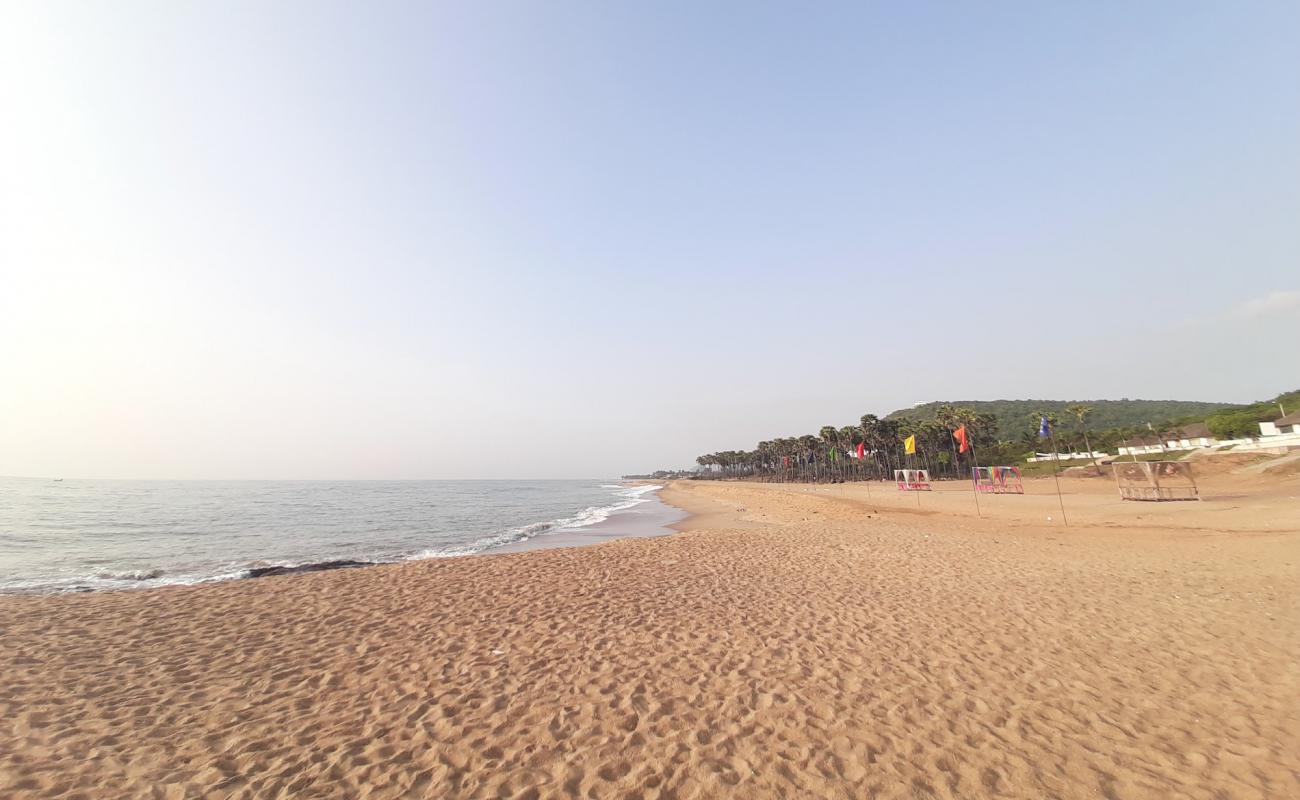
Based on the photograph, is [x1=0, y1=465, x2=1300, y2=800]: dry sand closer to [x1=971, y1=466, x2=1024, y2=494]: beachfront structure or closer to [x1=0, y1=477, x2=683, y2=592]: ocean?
[x1=0, y1=477, x2=683, y2=592]: ocean

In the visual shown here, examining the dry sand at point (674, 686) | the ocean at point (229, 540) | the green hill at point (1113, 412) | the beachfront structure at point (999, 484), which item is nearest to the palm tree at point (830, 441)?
the green hill at point (1113, 412)

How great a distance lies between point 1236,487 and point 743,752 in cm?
4822

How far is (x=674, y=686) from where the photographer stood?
639cm

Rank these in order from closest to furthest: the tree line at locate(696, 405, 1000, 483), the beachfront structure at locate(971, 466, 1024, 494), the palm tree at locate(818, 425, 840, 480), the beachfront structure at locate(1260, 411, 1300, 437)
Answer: the beachfront structure at locate(971, 466, 1024, 494)
the beachfront structure at locate(1260, 411, 1300, 437)
the tree line at locate(696, 405, 1000, 483)
the palm tree at locate(818, 425, 840, 480)

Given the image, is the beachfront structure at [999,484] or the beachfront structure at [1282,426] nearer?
the beachfront structure at [999,484]

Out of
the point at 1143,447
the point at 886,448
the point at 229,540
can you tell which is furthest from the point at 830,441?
the point at 229,540

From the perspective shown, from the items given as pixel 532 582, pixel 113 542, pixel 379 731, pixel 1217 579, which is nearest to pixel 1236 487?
pixel 1217 579

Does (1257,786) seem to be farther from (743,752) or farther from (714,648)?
(714,648)

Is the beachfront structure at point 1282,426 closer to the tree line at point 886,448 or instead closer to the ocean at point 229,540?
the tree line at point 886,448

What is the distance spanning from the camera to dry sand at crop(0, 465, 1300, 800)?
4574 millimetres

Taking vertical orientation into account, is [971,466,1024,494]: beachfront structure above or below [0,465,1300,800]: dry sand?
below

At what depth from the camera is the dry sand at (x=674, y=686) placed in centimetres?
457

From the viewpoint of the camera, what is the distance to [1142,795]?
4.24 m

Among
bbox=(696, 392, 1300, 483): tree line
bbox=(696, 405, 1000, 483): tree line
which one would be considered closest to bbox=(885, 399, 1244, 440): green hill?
bbox=(696, 392, 1300, 483): tree line
